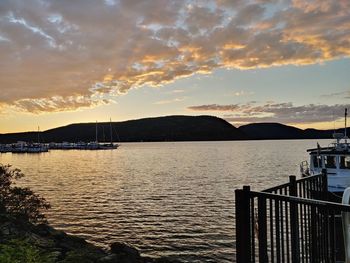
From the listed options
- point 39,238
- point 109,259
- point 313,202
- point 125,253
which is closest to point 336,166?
point 125,253

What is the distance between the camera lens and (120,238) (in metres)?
23.4

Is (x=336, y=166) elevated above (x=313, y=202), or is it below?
below

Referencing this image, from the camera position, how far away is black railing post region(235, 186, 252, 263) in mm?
5254

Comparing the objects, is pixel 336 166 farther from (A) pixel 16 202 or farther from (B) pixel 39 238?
(A) pixel 16 202

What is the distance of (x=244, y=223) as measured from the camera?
526cm

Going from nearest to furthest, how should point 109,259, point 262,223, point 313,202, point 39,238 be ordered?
1. point 313,202
2. point 262,223
3. point 109,259
4. point 39,238

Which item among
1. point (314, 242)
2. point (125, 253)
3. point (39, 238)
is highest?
point (314, 242)

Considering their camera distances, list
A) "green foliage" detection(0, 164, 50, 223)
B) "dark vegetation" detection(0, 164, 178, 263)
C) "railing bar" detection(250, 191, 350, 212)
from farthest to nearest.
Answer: "green foliage" detection(0, 164, 50, 223), "dark vegetation" detection(0, 164, 178, 263), "railing bar" detection(250, 191, 350, 212)

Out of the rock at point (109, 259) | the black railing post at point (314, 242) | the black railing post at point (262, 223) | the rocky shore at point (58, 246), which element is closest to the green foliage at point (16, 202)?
the rocky shore at point (58, 246)

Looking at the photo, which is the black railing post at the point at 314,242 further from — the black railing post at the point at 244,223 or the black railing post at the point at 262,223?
the black railing post at the point at 244,223

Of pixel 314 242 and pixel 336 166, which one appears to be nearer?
pixel 314 242

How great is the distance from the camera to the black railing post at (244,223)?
207 inches

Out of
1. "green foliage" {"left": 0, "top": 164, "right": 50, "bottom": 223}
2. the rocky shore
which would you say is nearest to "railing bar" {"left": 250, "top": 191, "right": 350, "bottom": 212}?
the rocky shore

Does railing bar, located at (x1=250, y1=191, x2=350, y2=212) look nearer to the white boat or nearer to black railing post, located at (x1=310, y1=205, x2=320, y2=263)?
black railing post, located at (x1=310, y1=205, x2=320, y2=263)
